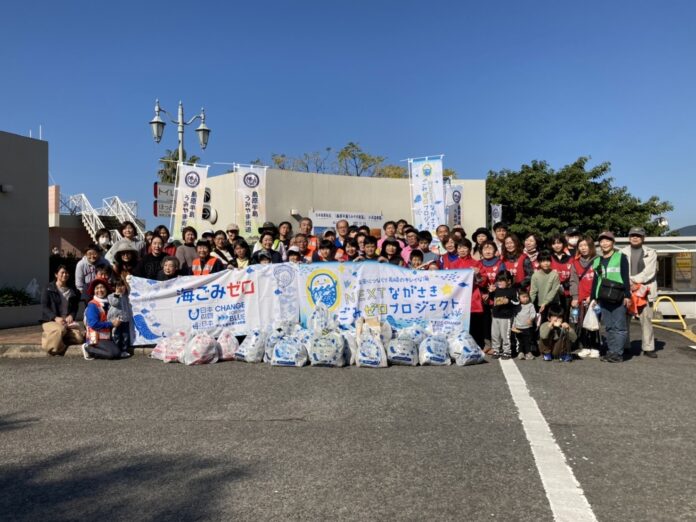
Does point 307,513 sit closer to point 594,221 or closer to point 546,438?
point 546,438

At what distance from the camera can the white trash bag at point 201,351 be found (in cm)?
765

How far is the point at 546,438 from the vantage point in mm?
4520

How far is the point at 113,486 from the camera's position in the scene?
12.0ft

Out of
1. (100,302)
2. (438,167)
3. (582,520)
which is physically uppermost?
(438,167)

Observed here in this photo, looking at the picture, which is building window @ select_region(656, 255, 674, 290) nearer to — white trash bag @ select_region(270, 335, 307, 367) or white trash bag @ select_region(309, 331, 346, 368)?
white trash bag @ select_region(309, 331, 346, 368)

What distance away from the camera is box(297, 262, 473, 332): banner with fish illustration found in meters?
8.42

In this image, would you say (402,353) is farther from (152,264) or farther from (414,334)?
(152,264)

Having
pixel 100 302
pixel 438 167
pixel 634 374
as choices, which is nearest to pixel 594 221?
pixel 438 167

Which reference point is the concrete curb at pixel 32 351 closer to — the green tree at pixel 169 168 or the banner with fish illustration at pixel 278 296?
the banner with fish illustration at pixel 278 296

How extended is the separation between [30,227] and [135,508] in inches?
467

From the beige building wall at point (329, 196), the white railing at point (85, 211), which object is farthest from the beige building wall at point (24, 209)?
the white railing at point (85, 211)

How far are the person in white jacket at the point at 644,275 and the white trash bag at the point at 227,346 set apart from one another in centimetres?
566

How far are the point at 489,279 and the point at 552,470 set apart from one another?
4.80m

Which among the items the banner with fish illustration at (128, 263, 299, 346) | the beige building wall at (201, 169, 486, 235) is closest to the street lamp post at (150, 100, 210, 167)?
the beige building wall at (201, 169, 486, 235)
